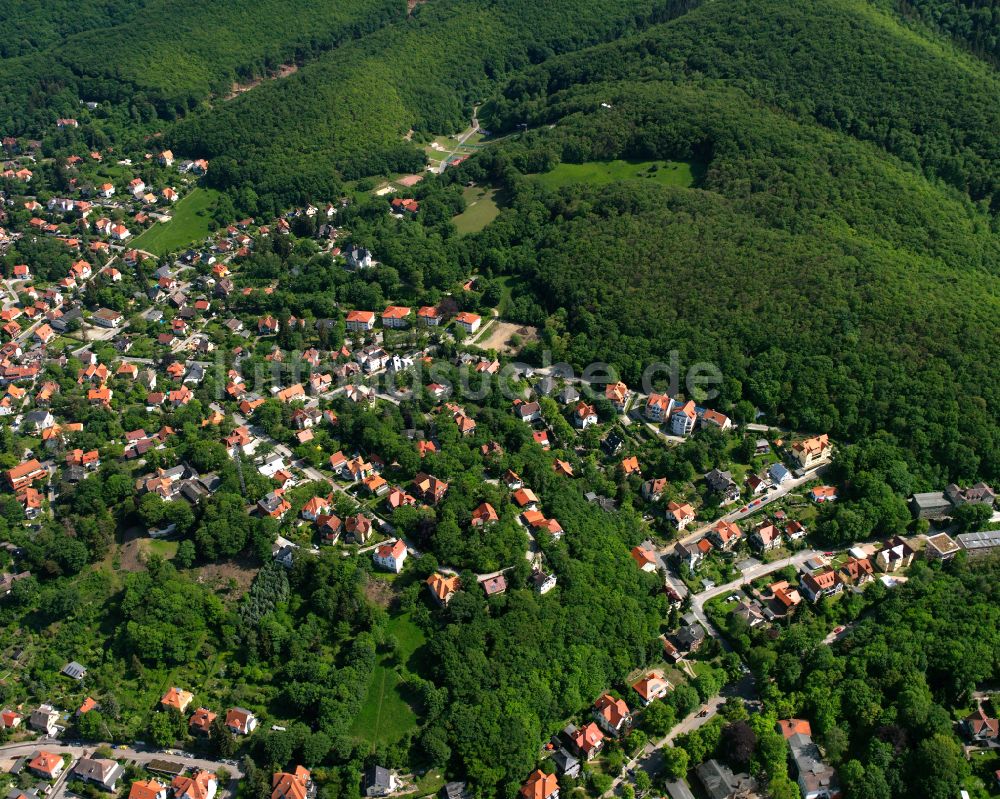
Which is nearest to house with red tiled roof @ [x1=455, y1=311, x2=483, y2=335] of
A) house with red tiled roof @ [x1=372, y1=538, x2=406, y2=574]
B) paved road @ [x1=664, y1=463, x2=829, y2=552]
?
house with red tiled roof @ [x1=372, y1=538, x2=406, y2=574]

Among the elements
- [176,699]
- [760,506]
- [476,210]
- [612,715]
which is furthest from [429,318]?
[612,715]

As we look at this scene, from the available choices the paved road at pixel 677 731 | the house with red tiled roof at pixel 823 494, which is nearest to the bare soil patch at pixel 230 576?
the paved road at pixel 677 731

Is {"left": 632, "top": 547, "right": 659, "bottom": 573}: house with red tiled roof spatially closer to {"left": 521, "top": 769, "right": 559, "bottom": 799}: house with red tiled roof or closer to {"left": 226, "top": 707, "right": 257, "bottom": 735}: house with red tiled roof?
{"left": 521, "top": 769, "right": 559, "bottom": 799}: house with red tiled roof

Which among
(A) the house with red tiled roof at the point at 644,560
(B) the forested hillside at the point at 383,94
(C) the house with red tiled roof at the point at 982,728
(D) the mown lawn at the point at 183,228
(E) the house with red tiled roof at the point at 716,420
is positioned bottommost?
(C) the house with red tiled roof at the point at 982,728

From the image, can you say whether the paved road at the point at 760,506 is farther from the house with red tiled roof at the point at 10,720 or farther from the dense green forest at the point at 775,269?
the house with red tiled roof at the point at 10,720

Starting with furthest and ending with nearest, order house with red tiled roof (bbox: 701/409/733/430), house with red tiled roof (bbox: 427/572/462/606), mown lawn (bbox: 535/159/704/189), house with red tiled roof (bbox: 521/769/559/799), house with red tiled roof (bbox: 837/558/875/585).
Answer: mown lawn (bbox: 535/159/704/189) < house with red tiled roof (bbox: 701/409/733/430) < house with red tiled roof (bbox: 837/558/875/585) < house with red tiled roof (bbox: 427/572/462/606) < house with red tiled roof (bbox: 521/769/559/799)

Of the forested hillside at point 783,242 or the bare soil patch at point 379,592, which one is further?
the forested hillside at point 783,242
